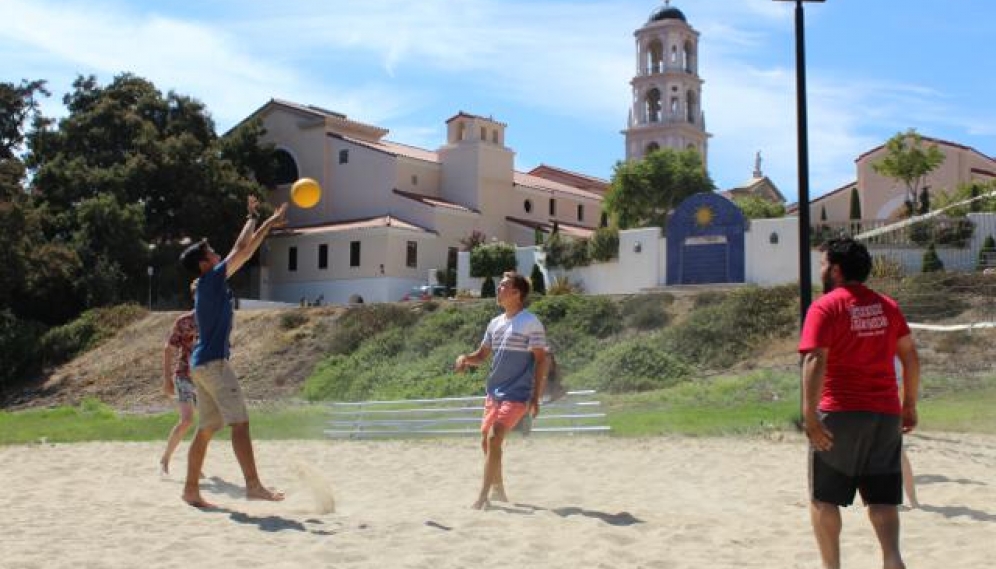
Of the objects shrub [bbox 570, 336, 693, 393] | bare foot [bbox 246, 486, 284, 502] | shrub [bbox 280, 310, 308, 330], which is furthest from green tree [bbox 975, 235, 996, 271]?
bare foot [bbox 246, 486, 284, 502]

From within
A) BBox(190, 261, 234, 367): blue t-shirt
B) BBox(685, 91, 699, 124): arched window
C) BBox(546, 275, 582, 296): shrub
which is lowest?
BBox(190, 261, 234, 367): blue t-shirt

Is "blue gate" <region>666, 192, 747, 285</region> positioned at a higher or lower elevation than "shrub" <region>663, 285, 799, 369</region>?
higher

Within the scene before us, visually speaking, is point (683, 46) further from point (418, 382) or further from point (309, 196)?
point (309, 196)

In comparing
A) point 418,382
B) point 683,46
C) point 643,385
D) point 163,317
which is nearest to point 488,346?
point 643,385

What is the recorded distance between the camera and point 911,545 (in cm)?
657

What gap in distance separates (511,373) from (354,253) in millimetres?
38356

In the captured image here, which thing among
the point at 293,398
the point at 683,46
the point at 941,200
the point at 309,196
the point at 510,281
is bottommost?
the point at 293,398

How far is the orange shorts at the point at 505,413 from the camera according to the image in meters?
7.88

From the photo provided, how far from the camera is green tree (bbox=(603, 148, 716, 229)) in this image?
53.3 metres

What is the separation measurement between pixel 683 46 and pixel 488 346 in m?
66.8

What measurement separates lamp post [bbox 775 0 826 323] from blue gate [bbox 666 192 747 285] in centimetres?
1828

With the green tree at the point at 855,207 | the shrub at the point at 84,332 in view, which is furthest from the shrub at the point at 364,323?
the green tree at the point at 855,207

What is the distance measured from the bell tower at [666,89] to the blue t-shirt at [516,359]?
64.1 m

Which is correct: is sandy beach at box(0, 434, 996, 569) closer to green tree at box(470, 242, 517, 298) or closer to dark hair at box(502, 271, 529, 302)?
dark hair at box(502, 271, 529, 302)
